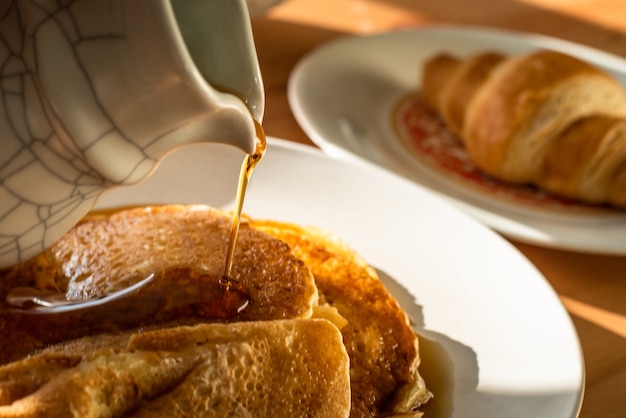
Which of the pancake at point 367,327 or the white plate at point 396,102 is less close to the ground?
the pancake at point 367,327

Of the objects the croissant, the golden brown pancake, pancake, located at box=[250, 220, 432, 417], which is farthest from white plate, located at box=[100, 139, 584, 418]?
the croissant

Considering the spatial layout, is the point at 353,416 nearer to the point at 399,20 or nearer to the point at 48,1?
the point at 48,1

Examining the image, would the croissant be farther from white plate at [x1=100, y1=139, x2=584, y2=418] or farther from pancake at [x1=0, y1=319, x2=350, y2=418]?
pancake at [x1=0, y1=319, x2=350, y2=418]

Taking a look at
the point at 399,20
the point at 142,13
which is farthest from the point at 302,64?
the point at 142,13

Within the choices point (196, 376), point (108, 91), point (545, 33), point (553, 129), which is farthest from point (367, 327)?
point (545, 33)

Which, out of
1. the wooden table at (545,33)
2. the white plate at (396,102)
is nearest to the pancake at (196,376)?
the wooden table at (545,33)

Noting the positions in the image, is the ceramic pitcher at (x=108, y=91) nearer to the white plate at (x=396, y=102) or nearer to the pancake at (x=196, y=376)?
the pancake at (x=196, y=376)

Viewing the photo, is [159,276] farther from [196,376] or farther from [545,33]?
[545,33]
